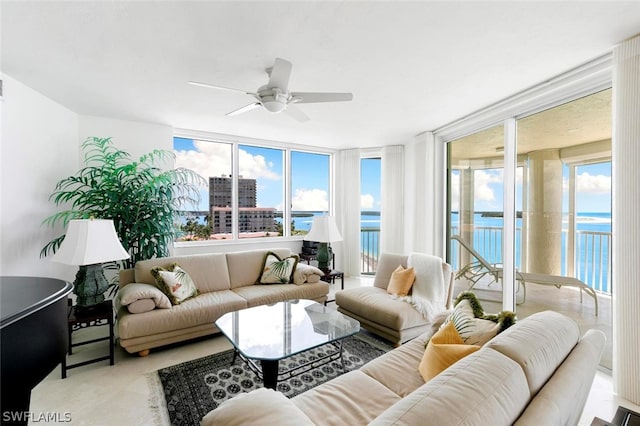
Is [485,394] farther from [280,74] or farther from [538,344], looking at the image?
[280,74]

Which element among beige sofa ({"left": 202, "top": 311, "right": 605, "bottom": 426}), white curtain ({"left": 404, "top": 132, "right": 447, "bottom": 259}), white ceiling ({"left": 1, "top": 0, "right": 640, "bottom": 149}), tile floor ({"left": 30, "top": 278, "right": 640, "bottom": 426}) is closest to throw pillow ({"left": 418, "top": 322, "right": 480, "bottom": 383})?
beige sofa ({"left": 202, "top": 311, "right": 605, "bottom": 426})

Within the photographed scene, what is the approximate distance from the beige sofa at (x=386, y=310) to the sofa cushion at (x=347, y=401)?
1.18 metres

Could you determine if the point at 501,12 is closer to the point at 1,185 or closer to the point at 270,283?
the point at 270,283

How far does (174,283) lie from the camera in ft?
9.24

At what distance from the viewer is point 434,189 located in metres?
4.24

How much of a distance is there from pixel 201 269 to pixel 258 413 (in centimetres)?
263

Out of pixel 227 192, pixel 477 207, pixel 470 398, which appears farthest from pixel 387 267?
pixel 227 192

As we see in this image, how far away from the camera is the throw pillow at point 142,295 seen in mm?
2479

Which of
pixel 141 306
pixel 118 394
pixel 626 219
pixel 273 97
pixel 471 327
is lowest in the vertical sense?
pixel 118 394

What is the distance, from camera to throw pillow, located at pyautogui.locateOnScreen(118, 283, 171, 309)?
248 centimetres

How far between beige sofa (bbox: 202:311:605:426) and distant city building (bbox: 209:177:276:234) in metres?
3.68

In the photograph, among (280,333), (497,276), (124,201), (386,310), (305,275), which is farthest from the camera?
(305,275)

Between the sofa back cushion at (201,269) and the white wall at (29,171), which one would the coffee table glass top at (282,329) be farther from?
the white wall at (29,171)

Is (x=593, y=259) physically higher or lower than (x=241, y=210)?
lower
